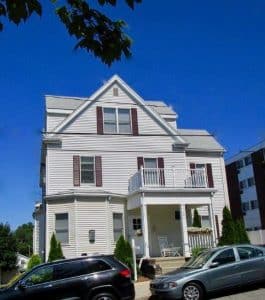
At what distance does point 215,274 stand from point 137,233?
39.9 ft

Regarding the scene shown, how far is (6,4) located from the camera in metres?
4.39

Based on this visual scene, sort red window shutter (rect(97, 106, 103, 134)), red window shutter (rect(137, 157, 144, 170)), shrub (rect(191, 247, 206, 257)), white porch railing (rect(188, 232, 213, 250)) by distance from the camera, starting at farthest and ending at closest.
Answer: red window shutter (rect(137, 157, 144, 170))
red window shutter (rect(97, 106, 103, 134))
white porch railing (rect(188, 232, 213, 250))
shrub (rect(191, 247, 206, 257))

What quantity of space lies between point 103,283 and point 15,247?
146 ft

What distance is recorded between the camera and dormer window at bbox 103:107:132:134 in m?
28.0

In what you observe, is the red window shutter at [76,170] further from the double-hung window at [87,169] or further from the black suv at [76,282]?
the black suv at [76,282]

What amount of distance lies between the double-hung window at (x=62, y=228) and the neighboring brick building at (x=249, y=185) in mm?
28939

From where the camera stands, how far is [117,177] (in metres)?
27.2

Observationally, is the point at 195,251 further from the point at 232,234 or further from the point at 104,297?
the point at 104,297

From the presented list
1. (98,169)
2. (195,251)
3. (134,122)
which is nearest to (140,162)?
(134,122)

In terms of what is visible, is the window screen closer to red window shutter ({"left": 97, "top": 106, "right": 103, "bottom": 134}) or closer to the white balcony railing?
red window shutter ({"left": 97, "top": 106, "right": 103, "bottom": 134})

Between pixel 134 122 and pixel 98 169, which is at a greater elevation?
pixel 134 122

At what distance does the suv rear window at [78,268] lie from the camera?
1247 centimetres

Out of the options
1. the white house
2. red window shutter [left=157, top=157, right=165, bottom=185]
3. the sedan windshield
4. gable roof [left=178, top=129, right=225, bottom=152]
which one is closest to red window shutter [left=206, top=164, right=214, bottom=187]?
the white house

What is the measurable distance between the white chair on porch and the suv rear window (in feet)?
40.0
